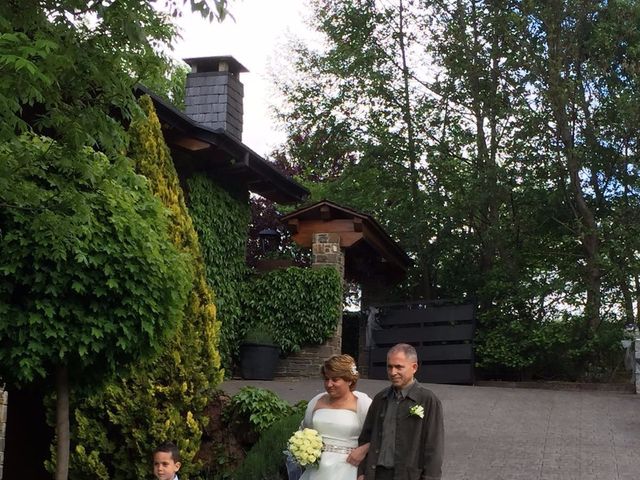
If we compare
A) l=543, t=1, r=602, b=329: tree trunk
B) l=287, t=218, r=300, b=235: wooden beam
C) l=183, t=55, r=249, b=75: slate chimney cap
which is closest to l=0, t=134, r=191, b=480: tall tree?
l=287, t=218, r=300, b=235: wooden beam

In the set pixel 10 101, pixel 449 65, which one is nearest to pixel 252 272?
pixel 449 65

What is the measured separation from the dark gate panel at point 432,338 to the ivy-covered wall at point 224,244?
319cm

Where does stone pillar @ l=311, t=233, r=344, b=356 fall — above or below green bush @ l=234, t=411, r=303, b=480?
above

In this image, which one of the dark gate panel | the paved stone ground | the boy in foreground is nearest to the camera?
the boy in foreground

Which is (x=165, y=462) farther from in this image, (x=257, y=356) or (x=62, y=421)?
(x=257, y=356)

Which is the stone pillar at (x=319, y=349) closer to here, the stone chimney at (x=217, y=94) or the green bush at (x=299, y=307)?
the green bush at (x=299, y=307)

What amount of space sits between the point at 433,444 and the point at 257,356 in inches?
441

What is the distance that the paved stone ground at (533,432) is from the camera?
9297 mm

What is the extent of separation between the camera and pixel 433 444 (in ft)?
16.5

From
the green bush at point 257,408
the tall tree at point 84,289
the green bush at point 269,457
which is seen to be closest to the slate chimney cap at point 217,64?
the green bush at point 257,408

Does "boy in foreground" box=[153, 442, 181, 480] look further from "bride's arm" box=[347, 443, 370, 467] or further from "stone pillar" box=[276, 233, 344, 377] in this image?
"stone pillar" box=[276, 233, 344, 377]

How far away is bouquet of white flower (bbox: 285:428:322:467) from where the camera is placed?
547 centimetres

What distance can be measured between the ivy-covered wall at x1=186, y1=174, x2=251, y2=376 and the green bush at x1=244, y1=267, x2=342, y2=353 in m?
0.46

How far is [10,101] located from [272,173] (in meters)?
12.4
